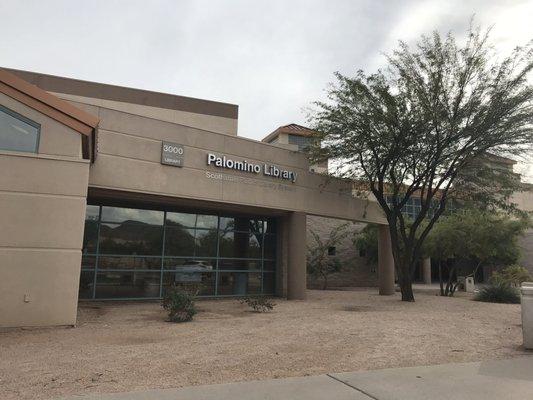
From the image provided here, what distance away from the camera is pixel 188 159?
1678 centimetres

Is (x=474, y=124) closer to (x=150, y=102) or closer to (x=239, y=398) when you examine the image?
(x=239, y=398)

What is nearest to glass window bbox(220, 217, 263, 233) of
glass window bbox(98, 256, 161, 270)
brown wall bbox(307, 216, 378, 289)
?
glass window bbox(98, 256, 161, 270)

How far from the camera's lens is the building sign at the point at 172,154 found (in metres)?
16.2

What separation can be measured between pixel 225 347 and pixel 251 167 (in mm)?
10647

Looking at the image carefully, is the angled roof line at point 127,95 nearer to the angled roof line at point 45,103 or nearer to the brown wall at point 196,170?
the brown wall at point 196,170

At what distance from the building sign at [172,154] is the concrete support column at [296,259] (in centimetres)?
588

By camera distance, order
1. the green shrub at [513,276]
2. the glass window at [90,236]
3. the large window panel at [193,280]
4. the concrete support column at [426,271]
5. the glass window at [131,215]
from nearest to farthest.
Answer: the glass window at [90,236] < the glass window at [131,215] < the large window panel at [193,280] < the green shrub at [513,276] < the concrete support column at [426,271]

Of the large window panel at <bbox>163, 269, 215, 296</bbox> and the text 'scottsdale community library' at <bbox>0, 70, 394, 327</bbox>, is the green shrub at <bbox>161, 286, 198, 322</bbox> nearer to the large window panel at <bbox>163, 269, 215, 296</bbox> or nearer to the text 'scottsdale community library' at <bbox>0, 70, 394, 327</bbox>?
the text 'scottsdale community library' at <bbox>0, 70, 394, 327</bbox>

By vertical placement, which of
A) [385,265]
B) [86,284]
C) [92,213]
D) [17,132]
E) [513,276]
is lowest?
[86,284]

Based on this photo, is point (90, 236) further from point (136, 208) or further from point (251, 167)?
point (251, 167)

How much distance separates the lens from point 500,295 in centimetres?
2056

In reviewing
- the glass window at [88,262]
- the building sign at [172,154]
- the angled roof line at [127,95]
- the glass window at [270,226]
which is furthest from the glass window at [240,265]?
the angled roof line at [127,95]

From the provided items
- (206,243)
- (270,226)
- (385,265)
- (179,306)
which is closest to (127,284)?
(206,243)

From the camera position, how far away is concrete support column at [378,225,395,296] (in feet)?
80.0
